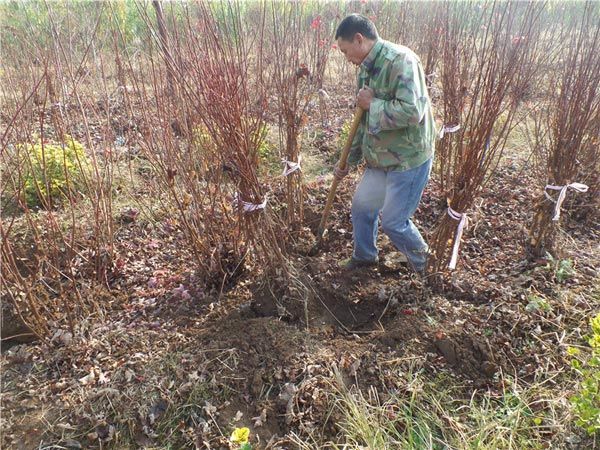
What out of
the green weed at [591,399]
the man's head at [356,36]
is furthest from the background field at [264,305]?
the man's head at [356,36]

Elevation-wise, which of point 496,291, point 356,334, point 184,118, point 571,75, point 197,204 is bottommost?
point 356,334

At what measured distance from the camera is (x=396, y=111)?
2.50 meters

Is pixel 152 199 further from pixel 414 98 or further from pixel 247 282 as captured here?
pixel 414 98

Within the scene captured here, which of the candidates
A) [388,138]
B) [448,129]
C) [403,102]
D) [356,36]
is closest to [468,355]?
[388,138]

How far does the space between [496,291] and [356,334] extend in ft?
3.20

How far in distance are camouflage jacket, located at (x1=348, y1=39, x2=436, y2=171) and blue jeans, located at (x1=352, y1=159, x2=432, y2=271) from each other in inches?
3.6

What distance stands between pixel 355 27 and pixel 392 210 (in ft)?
3.80

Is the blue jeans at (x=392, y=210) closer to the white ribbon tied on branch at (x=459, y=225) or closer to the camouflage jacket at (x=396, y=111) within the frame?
the camouflage jacket at (x=396, y=111)

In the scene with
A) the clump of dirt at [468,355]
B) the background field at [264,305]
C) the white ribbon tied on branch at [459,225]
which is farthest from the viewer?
the white ribbon tied on branch at [459,225]

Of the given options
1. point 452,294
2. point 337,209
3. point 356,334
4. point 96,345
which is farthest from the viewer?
point 337,209

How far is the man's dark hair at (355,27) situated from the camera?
100 inches

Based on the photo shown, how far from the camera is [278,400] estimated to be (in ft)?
7.16

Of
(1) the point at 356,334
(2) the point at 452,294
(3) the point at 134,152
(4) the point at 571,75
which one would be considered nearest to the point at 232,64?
(1) the point at 356,334

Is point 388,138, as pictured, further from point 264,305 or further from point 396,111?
point 264,305
